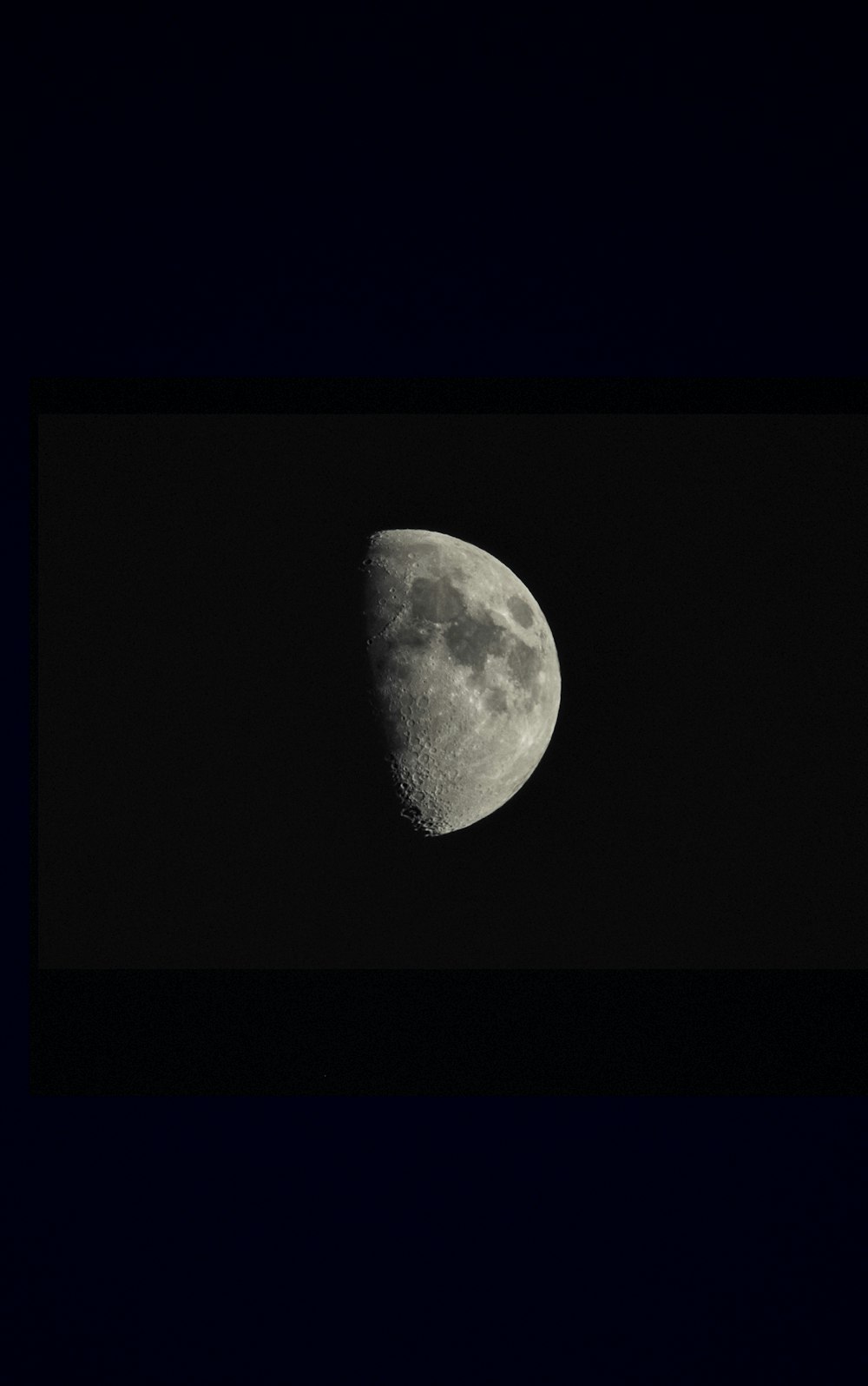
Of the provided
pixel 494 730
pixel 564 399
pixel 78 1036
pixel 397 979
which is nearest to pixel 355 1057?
pixel 397 979

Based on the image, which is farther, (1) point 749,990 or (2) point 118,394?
(1) point 749,990

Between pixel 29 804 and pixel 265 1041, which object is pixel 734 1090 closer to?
pixel 265 1041

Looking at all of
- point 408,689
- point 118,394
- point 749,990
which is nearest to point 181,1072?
point 408,689

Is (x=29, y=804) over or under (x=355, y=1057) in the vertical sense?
over

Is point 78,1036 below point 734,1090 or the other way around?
the other way around

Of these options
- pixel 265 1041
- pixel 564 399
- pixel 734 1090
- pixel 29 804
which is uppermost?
pixel 564 399

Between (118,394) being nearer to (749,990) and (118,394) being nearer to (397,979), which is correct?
(397,979)
